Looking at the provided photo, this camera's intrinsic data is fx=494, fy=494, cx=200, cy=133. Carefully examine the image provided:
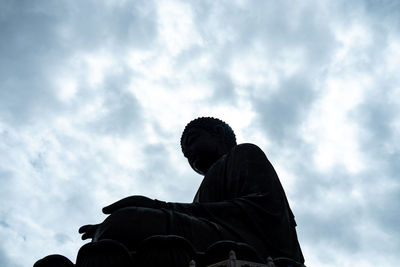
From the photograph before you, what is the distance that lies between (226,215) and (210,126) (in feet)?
10.7

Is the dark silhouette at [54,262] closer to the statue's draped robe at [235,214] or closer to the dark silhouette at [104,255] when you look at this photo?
the dark silhouette at [104,255]

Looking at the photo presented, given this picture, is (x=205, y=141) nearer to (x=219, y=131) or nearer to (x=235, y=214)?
(x=219, y=131)

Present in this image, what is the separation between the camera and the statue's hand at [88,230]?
481 centimetres

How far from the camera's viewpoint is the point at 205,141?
809 centimetres

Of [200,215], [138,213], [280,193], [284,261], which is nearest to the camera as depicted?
[284,261]

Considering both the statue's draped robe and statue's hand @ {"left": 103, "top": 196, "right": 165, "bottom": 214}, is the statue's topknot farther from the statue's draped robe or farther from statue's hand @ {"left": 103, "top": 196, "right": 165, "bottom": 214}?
statue's hand @ {"left": 103, "top": 196, "right": 165, "bottom": 214}

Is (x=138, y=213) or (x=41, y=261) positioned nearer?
(x=41, y=261)

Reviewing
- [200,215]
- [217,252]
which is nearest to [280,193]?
[200,215]

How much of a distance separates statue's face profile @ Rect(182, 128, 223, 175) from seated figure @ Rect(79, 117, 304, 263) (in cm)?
100

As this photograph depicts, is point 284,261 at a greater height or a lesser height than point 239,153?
lesser

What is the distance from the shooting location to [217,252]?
3820mm

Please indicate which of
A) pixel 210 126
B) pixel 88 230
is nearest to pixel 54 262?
pixel 88 230

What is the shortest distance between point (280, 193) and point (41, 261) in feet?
10.3

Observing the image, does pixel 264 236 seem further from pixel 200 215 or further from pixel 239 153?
pixel 239 153
